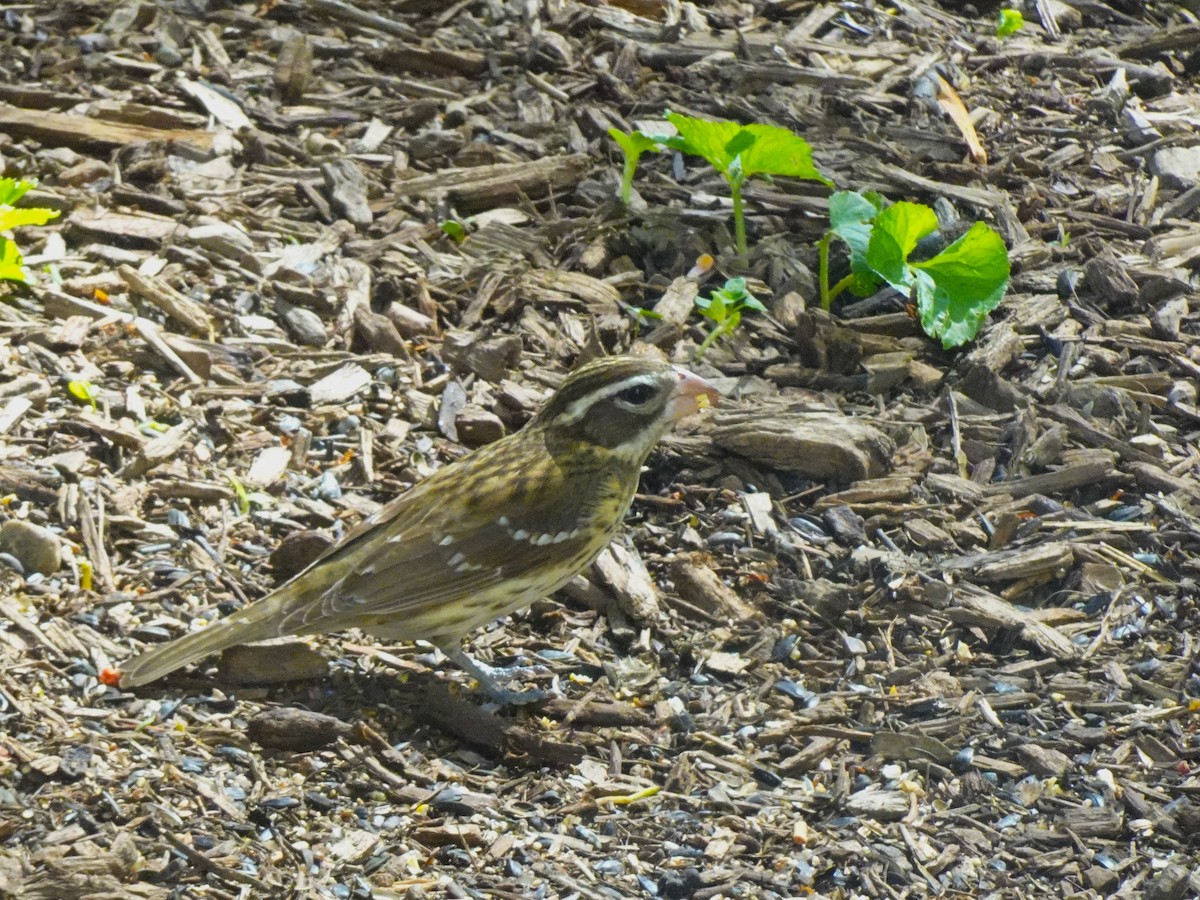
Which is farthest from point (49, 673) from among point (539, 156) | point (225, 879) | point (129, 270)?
point (539, 156)

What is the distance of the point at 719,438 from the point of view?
23.2ft

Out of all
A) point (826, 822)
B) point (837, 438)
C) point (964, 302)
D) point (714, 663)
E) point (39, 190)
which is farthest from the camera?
point (39, 190)

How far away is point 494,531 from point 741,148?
8.46 ft

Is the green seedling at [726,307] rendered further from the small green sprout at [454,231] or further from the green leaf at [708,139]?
the small green sprout at [454,231]

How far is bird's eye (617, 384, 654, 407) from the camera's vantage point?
251 inches

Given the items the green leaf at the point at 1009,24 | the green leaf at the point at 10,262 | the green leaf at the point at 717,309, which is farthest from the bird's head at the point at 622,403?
the green leaf at the point at 1009,24

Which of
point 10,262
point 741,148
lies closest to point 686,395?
point 741,148

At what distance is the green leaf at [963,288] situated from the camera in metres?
7.31

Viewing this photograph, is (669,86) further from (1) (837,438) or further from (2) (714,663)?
(2) (714,663)

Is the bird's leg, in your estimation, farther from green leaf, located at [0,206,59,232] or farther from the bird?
green leaf, located at [0,206,59,232]

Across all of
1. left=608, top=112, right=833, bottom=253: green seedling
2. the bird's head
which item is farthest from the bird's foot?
left=608, top=112, right=833, bottom=253: green seedling

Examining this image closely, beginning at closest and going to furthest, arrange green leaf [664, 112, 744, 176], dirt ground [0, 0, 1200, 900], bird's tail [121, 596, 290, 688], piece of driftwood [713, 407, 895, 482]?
dirt ground [0, 0, 1200, 900]
bird's tail [121, 596, 290, 688]
piece of driftwood [713, 407, 895, 482]
green leaf [664, 112, 744, 176]

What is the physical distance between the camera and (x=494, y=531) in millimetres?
6176

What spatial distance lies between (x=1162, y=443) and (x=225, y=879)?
15.0ft
